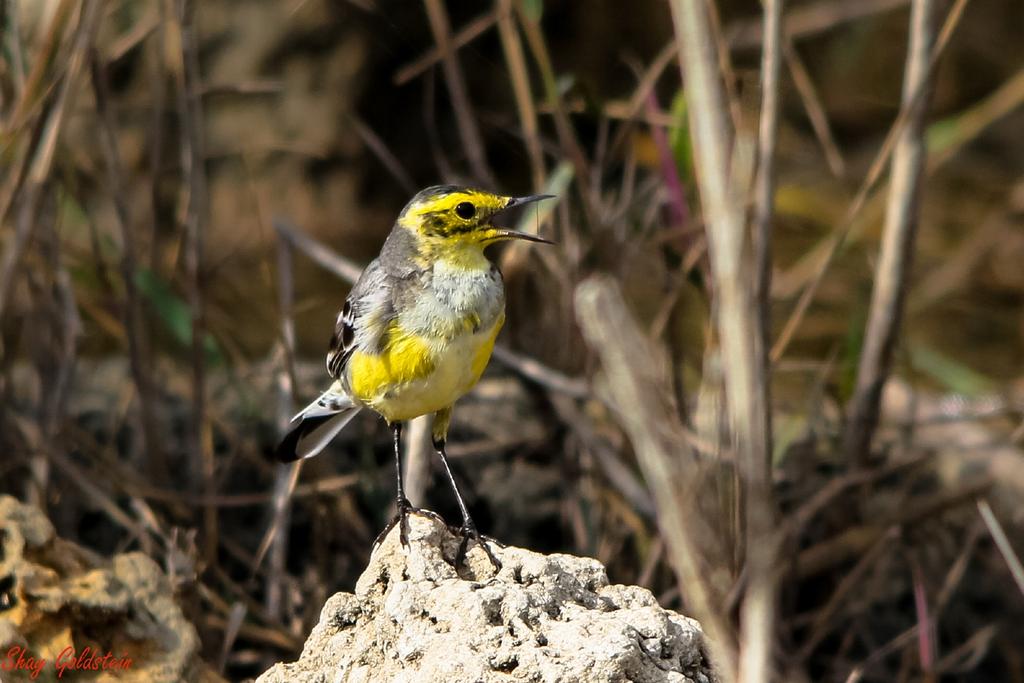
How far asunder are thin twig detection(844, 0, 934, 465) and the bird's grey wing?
78.4 inches

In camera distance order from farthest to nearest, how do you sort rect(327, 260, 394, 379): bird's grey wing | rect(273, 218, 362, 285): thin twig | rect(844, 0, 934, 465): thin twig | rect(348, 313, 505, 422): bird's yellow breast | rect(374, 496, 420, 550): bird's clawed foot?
rect(273, 218, 362, 285): thin twig → rect(844, 0, 934, 465): thin twig → rect(327, 260, 394, 379): bird's grey wing → rect(348, 313, 505, 422): bird's yellow breast → rect(374, 496, 420, 550): bird's clawed foot

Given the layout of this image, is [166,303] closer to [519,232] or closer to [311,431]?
[311,431]

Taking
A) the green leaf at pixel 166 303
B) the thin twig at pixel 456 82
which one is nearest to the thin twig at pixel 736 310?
the thin twig at pixel 456 82

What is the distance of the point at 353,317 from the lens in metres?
4.28

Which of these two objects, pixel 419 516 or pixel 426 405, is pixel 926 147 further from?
pixel 419 516

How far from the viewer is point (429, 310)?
4.00 meters

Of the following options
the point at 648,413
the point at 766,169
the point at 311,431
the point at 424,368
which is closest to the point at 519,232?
the point at 424,368

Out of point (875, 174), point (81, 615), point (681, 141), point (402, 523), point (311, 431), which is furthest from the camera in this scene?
point (681, 141)

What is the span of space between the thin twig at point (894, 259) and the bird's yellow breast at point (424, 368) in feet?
5.99

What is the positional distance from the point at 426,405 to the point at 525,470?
2.06 m

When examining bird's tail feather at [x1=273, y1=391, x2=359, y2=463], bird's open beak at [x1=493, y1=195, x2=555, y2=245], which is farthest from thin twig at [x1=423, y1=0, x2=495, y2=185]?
bird's tail feather at [x1=273, y1=391, x2=359, y2=463]

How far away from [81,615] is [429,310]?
1.26 m

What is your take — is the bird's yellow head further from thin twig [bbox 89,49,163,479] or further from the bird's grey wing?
thin twig [bbox 89,49,163,479]

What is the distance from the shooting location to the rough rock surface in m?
2.88
